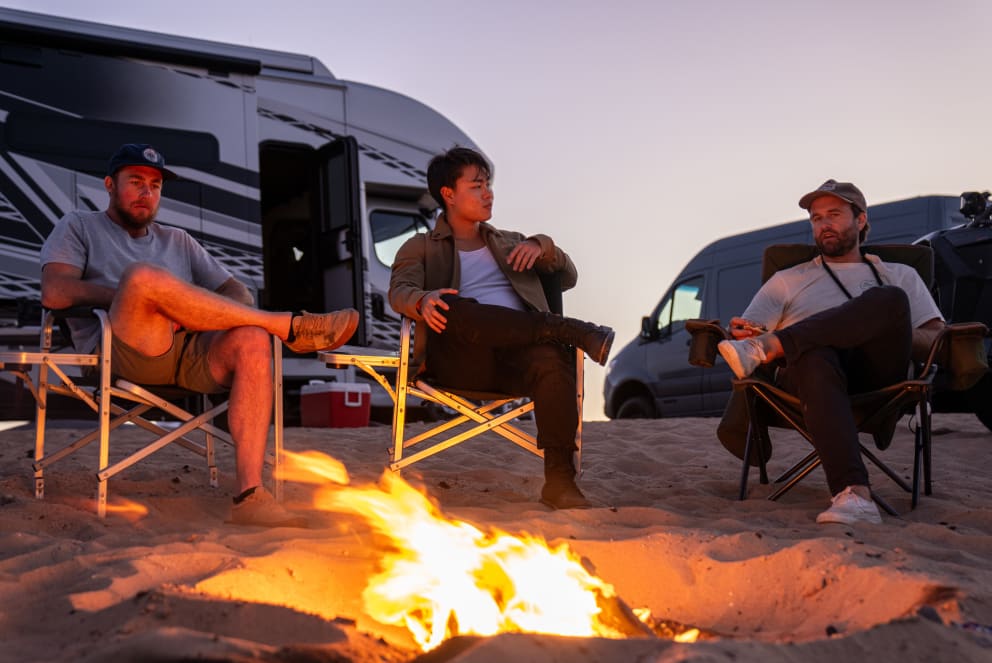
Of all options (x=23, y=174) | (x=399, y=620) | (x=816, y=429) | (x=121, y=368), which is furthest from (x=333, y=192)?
(x=399, y=620)

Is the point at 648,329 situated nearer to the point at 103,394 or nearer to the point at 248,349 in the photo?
the point at 248,349

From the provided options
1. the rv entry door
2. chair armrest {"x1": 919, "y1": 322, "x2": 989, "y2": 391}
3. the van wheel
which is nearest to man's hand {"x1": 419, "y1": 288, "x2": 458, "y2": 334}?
chair armrest {"x1": 919, "y1": 322, "x2": 989, "y2": 391}

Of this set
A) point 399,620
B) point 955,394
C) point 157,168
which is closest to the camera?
point 399,620

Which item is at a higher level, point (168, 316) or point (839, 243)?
point (839, 243)

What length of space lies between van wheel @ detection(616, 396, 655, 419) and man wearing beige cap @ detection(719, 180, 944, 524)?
15.4 ft

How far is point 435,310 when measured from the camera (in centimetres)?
324

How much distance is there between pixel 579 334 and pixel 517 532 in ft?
2.71

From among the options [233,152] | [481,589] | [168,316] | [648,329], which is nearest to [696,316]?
[648,329]

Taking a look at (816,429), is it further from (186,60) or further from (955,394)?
(186,60)

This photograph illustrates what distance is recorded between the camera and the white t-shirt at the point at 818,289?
11.4ft

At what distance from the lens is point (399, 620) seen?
1.79m

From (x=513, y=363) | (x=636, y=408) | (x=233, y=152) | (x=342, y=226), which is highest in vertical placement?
(x=233, y=152)

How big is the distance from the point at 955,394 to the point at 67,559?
475 cm

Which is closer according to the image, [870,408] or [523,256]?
[870,408]
